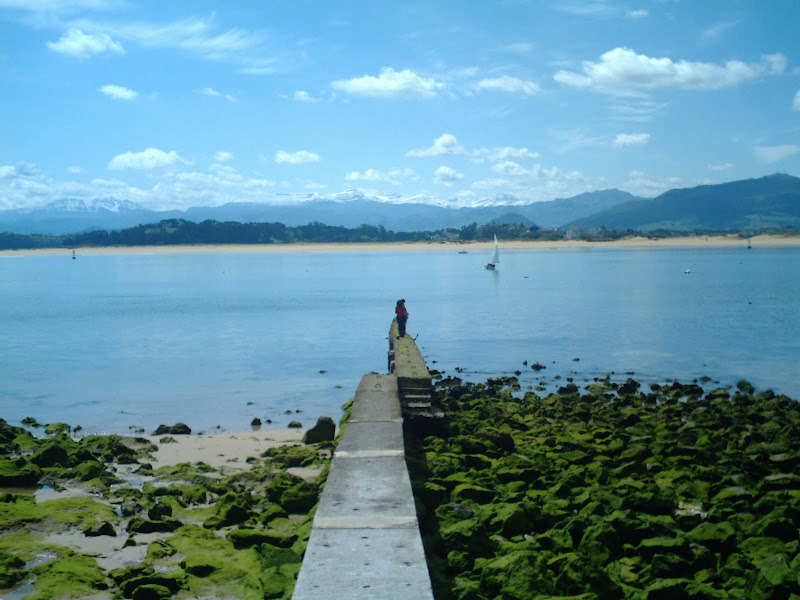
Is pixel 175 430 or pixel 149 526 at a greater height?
pixel 149 526

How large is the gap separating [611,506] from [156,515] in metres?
6.29

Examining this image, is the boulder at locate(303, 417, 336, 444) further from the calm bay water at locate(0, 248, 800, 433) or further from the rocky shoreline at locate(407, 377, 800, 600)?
the calm bay water at locate(0, 248, 800, 433)

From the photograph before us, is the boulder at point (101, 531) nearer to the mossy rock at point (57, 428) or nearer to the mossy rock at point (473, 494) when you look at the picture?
the mossy rock at point (473, 494)

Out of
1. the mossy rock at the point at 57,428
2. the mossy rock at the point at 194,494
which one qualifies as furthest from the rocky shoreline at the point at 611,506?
the mossy rock at the point at 57,428

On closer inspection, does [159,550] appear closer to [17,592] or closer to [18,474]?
[17,592]

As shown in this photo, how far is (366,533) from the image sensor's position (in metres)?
7.29

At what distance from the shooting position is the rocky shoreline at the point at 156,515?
317 inches

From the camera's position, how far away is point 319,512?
787 centimetres

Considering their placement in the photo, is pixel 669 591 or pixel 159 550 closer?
pixel 669 591

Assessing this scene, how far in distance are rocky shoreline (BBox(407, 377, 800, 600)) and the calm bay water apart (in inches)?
304

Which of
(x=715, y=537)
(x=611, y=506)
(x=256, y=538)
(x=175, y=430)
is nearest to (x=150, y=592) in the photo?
(x=256, y=538)

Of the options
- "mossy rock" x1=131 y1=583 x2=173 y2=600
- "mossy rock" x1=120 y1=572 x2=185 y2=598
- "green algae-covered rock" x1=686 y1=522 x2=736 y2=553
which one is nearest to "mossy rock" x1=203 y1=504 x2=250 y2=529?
"mossy rock" x1=120 y1=572 x2=185 y2=598

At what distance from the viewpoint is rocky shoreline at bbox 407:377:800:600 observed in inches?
284

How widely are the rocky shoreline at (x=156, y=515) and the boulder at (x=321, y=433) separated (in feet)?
0.07
